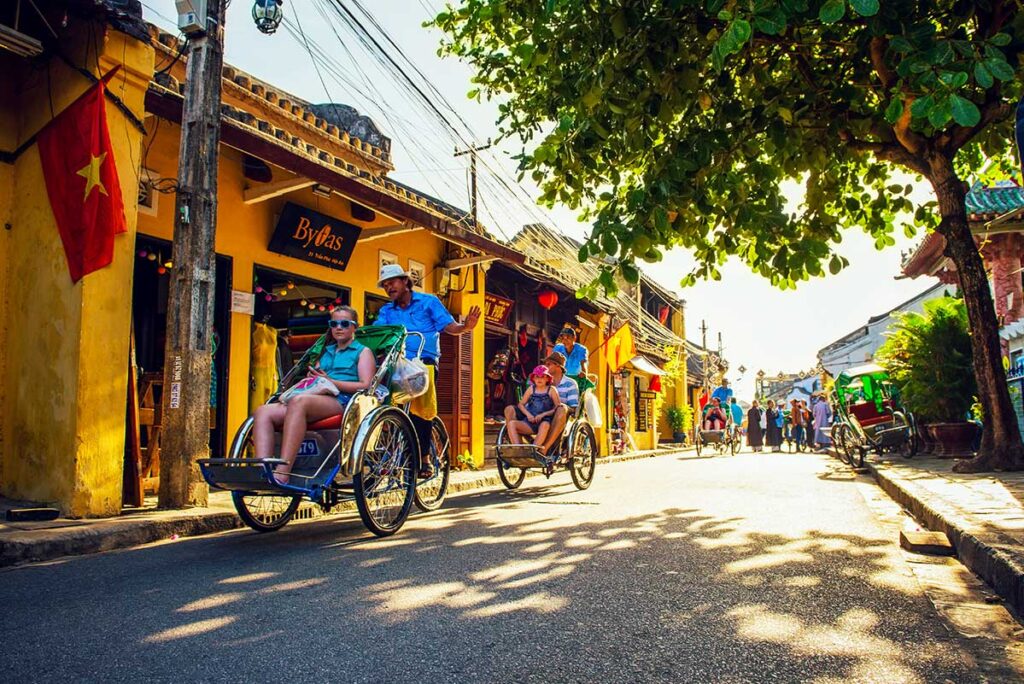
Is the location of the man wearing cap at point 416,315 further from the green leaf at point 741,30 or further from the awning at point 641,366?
the awning at point 641,366

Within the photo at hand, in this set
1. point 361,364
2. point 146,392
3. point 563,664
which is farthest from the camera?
point 146,392

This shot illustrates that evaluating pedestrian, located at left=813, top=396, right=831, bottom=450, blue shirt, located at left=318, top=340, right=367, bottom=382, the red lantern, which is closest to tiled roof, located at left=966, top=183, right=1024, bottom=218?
pedestrian, located at left=813, top=396, right=831, bottom=450

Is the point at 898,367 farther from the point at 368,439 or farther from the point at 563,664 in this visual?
the point at 563,664

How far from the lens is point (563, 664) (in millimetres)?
2670

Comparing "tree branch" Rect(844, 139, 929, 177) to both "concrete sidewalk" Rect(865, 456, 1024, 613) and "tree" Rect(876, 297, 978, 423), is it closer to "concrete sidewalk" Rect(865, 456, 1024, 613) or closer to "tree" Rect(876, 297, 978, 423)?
"concrete sidewalk" Rect(865, 456, 1024, 613)

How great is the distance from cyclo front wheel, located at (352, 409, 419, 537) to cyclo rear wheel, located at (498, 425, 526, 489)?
9.53 feet

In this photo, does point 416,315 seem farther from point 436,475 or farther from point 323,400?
point 323,400

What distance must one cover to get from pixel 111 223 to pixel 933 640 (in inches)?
236

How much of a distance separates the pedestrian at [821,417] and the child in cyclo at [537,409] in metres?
14.5

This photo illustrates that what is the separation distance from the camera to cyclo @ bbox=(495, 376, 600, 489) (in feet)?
28.2

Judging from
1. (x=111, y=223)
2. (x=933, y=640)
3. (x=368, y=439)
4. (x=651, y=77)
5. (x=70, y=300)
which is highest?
(x=651, y=77)

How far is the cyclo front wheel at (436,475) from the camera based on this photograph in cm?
658

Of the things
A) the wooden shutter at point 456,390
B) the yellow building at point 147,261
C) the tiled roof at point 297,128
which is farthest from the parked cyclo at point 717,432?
the tiled roof at point 297,128

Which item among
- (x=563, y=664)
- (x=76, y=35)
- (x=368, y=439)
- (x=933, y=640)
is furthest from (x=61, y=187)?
(x=933, y=640)
